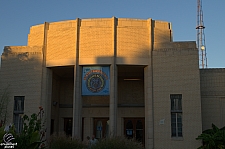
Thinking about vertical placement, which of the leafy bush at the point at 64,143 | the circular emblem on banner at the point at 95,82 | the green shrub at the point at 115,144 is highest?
the circular emblem on banner at the point at 95,82

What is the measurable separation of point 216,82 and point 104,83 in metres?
8.11

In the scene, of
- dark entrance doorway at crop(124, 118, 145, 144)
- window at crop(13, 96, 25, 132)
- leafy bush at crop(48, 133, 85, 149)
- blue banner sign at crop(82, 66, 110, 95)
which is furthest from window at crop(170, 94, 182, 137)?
window at crop(13, 96, 25, 132)

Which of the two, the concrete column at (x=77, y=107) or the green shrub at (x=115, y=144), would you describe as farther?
the concrete column at (x=77, y=107)

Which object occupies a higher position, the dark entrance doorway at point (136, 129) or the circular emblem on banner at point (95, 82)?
the circular emblem on banner at point (95, 82)

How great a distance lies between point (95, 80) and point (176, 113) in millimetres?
5987

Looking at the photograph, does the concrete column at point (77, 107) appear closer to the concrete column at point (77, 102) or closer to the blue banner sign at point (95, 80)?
the concrete column at point (77, 102)

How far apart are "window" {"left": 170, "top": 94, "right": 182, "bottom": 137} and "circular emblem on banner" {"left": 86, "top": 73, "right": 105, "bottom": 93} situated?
15.9 feet

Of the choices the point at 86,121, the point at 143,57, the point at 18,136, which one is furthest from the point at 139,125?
the point at 18,136

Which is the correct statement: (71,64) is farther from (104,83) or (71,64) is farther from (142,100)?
(142,100)

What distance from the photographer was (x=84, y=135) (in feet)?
85.5

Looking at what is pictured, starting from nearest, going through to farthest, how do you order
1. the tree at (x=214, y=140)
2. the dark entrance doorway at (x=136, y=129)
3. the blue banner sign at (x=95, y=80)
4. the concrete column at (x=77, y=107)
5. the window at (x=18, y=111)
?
1. the tree at (x=214, y=140)
2. the concrete column at (x=77, y=107)
3. the blue banner sign at (x=95, y=80)
4. the window at (x=18, y=111)
5. the dark entrance doorway at (x=136, y=129)

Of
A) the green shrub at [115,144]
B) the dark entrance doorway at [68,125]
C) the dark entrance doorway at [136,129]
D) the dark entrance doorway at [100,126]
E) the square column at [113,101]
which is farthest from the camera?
the dark entrance doorway at [68,125]

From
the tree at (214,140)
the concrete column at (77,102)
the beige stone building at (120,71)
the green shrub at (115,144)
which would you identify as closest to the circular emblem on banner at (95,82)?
the beige stone building at (120,71)

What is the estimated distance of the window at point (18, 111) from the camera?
78.0 ft
